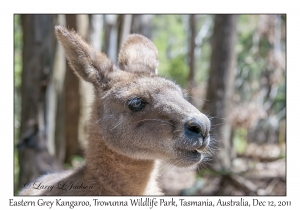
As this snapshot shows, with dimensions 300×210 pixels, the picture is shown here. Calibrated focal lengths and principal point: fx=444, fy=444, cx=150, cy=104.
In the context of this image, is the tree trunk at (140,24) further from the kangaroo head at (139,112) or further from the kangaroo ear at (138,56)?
the kangaroo head at (139,112)

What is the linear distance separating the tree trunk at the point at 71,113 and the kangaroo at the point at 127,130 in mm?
7117

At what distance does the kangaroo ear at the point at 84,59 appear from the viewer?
16.8 ft

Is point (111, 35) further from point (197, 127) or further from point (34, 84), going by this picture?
point (197, 127)

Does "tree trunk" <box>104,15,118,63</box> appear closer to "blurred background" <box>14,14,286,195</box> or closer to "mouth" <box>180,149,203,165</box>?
"blurred background" <box>14,14,286,195</box>

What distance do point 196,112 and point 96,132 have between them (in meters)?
1.34

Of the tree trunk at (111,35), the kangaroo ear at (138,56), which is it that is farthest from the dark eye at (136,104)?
the tree trunk at (111,35)

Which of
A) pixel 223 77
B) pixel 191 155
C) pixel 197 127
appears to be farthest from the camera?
pixel 223 77

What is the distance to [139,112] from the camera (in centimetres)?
492

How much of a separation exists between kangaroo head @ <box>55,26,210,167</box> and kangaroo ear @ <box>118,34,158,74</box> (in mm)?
125

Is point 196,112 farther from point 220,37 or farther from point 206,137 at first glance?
point 220,37

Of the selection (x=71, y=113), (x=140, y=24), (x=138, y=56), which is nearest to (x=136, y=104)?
(x=138, y=56)

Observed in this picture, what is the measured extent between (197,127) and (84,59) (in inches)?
65.5

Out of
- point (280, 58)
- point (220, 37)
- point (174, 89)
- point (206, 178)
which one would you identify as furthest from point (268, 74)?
point (174, 89)

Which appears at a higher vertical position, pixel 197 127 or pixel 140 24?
pixel 140 24
